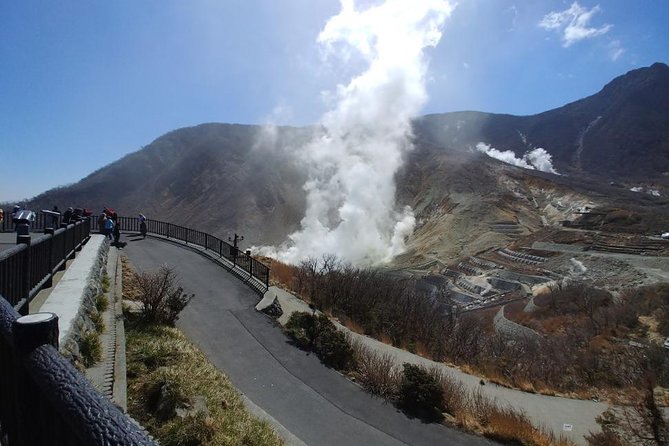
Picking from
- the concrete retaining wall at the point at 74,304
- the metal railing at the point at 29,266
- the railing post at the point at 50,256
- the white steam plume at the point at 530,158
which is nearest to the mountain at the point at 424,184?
the white steam plume at the point at 530,158

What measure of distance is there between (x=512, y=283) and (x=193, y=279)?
92.4 ft

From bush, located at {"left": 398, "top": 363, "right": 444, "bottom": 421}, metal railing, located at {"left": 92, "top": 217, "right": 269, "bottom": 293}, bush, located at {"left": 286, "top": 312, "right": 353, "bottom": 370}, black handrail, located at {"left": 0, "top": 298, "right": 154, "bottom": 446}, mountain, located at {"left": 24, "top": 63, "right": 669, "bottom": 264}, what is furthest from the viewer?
mountain, located at {"left": 24, "top": 63, "right": 669, "bottom": 264}

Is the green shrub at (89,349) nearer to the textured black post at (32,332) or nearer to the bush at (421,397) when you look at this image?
the textured black post at (32,332)

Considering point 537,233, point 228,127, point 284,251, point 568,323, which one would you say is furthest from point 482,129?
point 568,323

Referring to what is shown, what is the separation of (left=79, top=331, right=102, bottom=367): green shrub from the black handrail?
13.5 feet

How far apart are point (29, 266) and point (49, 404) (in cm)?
541

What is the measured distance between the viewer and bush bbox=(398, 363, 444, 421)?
987 centimetres

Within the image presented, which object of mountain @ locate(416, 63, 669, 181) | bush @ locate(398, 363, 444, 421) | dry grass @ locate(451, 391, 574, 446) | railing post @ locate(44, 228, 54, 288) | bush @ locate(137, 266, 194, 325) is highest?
mountain @ locate(416, 63, 669, 181)

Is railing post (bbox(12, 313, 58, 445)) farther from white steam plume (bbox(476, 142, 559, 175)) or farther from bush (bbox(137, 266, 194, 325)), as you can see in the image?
white steam plume (bbox(476, 142, 559, 175))

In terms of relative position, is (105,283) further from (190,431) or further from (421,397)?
(421,397)

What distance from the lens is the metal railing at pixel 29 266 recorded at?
4.91m

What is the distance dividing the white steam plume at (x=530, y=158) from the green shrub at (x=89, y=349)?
114 m

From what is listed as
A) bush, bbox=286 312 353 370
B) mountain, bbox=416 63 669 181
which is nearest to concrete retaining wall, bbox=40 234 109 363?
bush, bbox=286 312 353 370

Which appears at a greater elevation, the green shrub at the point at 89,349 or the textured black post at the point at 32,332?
the textured black post at the point at 32,332
